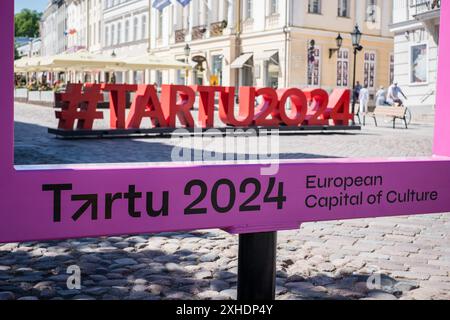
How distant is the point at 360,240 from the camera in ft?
13.4

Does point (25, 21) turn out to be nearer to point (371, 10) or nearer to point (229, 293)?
point (371, 10)

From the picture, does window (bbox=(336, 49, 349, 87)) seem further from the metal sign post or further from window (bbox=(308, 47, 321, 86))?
the metal sign post

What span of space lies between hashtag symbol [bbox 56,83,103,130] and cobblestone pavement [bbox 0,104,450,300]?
6794mm

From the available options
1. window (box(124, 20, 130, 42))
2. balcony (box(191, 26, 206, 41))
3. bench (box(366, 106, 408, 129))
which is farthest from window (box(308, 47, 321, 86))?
window (box(124, 20, 130, 42))

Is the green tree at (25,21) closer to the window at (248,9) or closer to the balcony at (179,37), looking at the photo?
the window at (248,9)

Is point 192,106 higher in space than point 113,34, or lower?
lower

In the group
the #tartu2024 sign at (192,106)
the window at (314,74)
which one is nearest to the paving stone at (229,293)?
the window at (314,74)

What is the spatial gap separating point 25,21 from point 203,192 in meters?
0.65

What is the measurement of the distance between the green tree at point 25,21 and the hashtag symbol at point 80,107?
9.01 metres

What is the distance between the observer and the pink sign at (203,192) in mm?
1548

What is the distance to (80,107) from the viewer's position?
35.7ft

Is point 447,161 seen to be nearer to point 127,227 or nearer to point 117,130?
point 127,227

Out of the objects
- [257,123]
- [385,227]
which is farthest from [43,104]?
[385,227]

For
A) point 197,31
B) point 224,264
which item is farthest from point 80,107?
point 197,31
